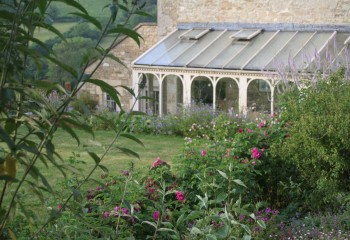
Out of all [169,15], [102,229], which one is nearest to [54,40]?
[169,15]

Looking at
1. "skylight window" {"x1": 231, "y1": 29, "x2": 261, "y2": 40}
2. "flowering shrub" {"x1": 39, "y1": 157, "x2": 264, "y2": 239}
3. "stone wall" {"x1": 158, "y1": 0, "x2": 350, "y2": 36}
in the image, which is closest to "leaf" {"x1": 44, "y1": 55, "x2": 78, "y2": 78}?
"flowering shrub" {"x1": 39, "y1": 157, "x2": 264, "y2": 239}

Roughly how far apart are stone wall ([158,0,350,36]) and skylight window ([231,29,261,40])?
1.90 ft

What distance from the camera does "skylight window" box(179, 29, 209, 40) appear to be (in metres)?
18.2

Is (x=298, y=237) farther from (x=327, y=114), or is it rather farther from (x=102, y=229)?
(x=102, y=229)

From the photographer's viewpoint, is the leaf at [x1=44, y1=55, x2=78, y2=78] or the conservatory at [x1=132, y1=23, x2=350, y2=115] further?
the conservatory at [x1=132, y1=23, x2=350, y2=115]

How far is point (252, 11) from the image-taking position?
18.3 meters

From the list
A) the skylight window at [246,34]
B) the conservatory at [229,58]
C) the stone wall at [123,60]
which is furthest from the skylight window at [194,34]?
the stone wall at [123,60]

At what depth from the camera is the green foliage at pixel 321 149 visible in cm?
678

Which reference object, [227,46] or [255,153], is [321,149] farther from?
[227,46]

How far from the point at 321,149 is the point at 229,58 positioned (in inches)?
373

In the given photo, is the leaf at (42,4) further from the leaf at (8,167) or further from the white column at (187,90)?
the white column at (187,90)

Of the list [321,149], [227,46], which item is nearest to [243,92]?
[227,46]

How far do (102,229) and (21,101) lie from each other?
3.49 feet

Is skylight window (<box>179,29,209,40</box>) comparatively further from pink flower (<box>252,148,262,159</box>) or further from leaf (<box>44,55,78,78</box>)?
Answer: leaf (<box>44,55,78,78</box>)
